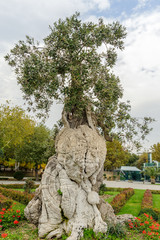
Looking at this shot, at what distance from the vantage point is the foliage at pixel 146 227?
6535 millimetres

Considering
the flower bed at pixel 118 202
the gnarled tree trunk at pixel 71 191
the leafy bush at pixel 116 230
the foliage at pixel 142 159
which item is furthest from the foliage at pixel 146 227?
the foliage at pixel 142 159

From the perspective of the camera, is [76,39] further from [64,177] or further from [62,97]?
[64,177]

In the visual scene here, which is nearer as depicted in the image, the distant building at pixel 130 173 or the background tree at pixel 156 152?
the distant building at pixel 130 173

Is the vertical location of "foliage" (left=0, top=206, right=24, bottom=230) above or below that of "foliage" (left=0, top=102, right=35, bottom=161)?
below

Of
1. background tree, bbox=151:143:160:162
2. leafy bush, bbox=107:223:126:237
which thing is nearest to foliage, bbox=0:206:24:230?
leafy bush, bbox=107:223:126:237

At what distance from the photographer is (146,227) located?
7270 millimetres

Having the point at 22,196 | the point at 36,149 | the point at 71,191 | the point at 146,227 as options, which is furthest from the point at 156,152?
the point at 71,191

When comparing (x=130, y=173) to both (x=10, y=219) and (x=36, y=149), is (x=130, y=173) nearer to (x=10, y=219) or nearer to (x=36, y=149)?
(x=36, y=149)

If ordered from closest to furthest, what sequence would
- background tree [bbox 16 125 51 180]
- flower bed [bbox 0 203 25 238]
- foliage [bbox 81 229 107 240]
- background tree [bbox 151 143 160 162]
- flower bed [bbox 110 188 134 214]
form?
foliage [bbox 81 229 107 240]
flower bed [bbox 0 203 25 238]
flower bed [bbox 110 188 134 214]
background tree [bbox 16 125 51 180]
background tree [bbox 151 143 160 162]

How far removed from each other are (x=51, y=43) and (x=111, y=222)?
7328 mm

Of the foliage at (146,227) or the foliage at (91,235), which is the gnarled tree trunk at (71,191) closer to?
the foliage at (91,235)

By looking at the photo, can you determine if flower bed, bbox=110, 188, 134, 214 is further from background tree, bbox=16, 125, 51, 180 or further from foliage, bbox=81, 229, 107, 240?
background tree, bbox=16, 125, 51, 180

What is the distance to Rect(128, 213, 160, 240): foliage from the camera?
6.54 meters

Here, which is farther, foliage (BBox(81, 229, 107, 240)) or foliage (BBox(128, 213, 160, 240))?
foliage (BBox(128, 213, 160, 240))
